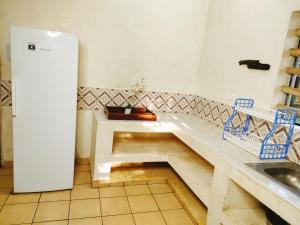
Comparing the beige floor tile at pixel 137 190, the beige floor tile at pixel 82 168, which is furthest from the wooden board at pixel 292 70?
the beige floor tile at pixel 82 168

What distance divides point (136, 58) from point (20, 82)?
1353 millimetres

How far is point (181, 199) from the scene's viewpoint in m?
2.35

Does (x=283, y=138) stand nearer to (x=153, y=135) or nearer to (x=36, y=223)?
(x=153, y=135)

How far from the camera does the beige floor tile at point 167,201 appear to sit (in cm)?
230

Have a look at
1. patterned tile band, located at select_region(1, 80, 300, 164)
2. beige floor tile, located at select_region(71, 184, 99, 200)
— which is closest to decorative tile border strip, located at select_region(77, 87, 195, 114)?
patterned tile band, located at select_region(1, 80, 300, 164)

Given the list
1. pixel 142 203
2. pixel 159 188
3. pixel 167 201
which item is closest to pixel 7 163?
pixel 142 203

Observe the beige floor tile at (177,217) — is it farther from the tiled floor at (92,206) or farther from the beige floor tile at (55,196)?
the beige floor tile at (55,196)

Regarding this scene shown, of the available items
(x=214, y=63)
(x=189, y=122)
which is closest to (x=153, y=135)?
(x=189, y=122)

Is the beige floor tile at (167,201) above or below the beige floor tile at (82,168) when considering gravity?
below

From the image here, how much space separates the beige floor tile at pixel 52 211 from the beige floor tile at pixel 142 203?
617 mm

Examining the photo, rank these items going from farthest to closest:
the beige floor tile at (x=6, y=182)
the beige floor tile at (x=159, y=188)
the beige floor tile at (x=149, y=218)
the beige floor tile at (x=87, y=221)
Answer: the beige floor tile at (x=159, y=188) → the beige floor tile at (x=6, y=182) → the beige floor tile at (x=149, y=218) → the beige floor tile at (x=87, y=221)

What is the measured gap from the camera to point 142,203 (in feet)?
7.61

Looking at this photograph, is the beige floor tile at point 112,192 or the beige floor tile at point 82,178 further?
the beige floor tile at point 82,178

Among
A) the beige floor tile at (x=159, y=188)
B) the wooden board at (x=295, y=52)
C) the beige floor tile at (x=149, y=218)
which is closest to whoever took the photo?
the wooden board at (x=295, y=52)
